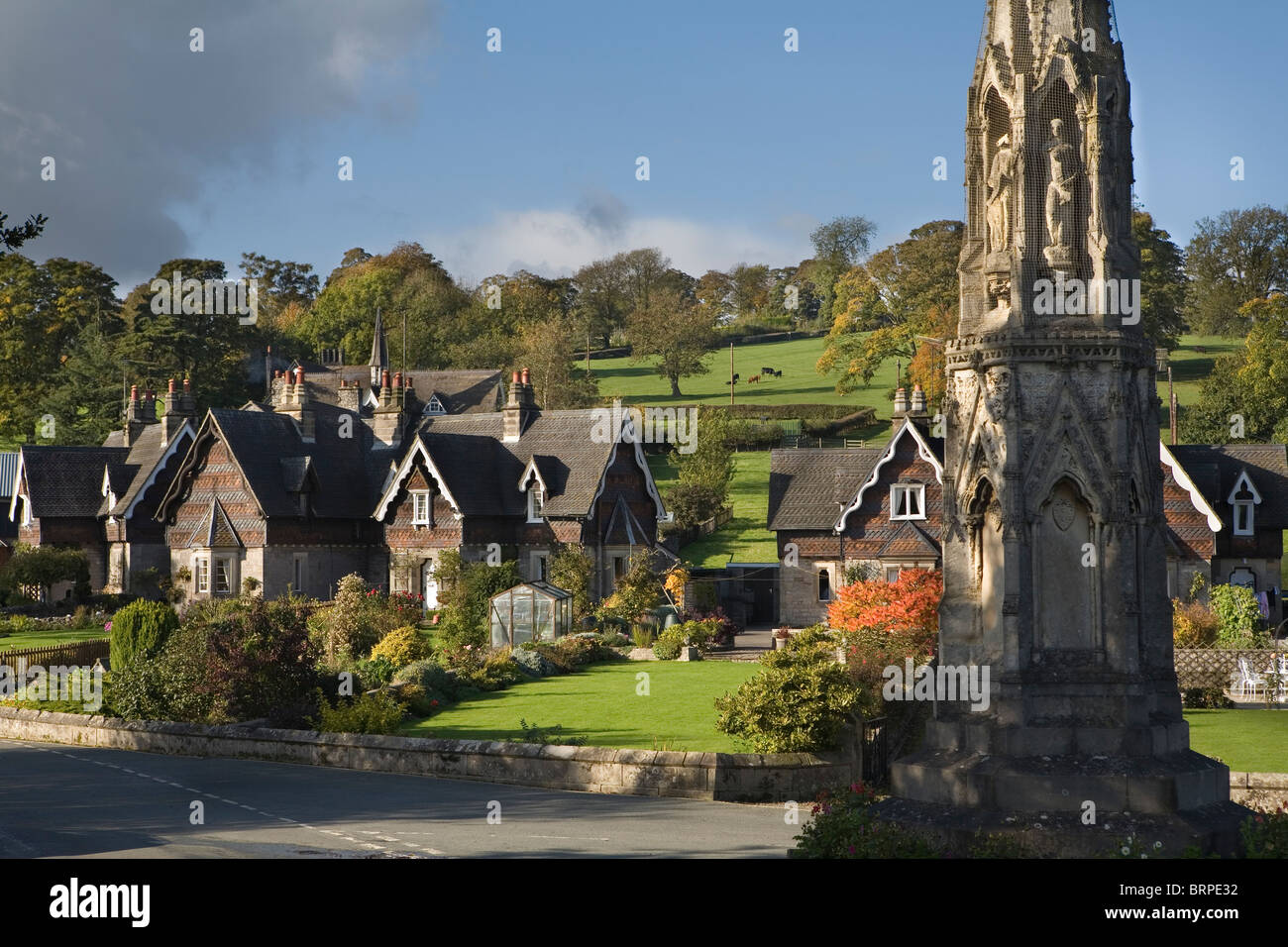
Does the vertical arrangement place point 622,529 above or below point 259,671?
above

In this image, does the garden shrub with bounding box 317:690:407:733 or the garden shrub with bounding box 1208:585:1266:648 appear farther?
the garden shrub with bounding box 1208:585:1266:648

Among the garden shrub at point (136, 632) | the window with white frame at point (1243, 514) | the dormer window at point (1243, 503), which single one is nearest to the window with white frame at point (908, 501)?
the dormer window at point (1243, 503)

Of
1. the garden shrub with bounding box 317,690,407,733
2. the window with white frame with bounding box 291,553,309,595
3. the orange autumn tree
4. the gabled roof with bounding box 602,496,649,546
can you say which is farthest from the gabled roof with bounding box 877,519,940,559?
the garden shrub with bounding box 317,690,407,733

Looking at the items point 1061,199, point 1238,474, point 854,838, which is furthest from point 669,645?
point 1061,199

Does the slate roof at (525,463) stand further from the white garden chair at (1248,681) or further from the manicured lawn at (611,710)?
the white garden chair at (1248,681)

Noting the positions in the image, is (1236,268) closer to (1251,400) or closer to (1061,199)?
(1251,400)

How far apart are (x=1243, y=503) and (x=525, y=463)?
84.7 ft

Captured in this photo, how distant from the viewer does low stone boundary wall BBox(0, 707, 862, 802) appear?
20.2 metres

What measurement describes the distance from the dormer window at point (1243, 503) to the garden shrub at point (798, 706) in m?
31.1

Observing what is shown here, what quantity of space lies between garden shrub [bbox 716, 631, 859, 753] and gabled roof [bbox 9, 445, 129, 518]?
44.5m

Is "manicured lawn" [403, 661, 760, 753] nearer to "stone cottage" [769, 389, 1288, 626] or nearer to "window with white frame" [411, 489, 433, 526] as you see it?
"stone cottage" [769, 389, 1288, 626]

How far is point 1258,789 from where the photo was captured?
703 inches

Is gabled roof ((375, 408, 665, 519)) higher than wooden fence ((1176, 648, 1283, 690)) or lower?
higher

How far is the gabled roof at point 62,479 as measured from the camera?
191 feet
